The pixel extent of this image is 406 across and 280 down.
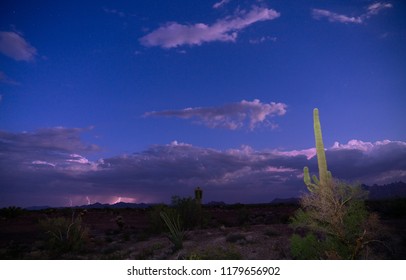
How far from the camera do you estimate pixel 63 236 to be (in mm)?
15695

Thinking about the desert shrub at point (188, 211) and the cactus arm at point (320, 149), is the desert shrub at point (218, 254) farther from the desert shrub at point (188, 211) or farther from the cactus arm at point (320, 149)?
the desert shrub at point (188, 211)

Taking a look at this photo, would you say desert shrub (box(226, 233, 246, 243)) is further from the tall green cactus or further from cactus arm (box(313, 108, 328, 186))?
cactus arm (box(313, 108, 328, 186))

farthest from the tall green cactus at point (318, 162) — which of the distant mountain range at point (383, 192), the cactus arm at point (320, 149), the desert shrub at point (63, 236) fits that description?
the desert shrub at point (63, 236)

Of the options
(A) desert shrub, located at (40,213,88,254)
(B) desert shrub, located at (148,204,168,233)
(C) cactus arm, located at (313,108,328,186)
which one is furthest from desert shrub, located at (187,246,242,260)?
(B) desert shrub, located at (148,204,168,233)

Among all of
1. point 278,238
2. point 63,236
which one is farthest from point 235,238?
point 63,236

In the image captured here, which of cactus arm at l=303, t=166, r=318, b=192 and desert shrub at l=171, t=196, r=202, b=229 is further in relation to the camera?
desert shrub at l=171, t=196, r=202, b=229

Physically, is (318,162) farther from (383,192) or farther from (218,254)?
(383,192)

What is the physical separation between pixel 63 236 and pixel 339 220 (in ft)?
36.5

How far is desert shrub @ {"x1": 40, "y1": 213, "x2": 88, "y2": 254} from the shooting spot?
1498 cm

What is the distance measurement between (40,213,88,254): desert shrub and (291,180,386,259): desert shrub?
9.13 meters

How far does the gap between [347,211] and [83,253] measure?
9.84 meters

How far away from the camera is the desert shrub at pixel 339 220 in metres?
9.89

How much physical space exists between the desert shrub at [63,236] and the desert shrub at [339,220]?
30.0 feet
